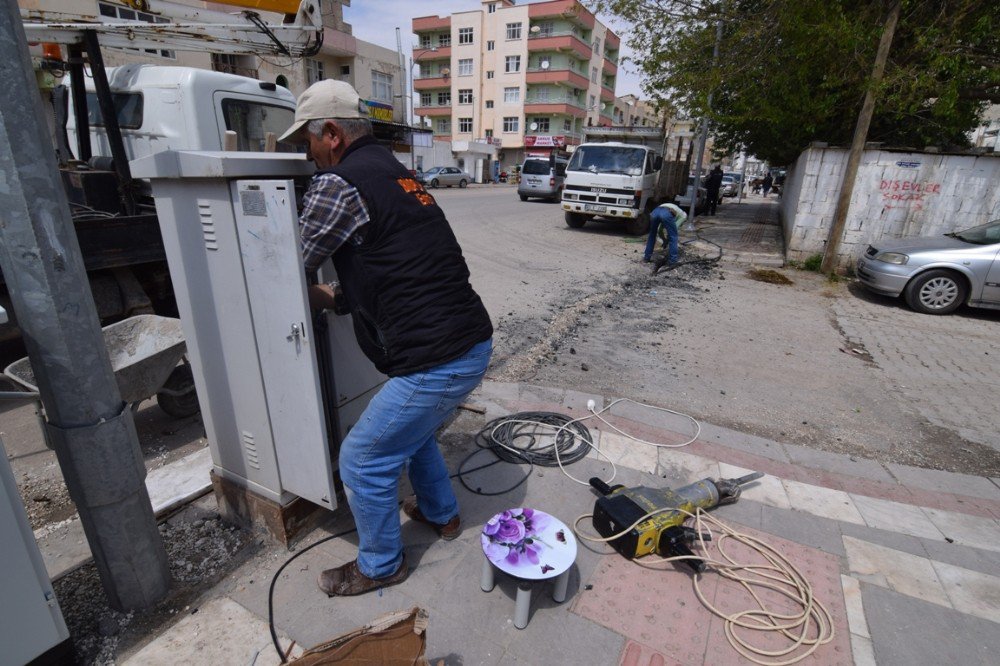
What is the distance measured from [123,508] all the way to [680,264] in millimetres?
9965

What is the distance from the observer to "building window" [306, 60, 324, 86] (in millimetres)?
28416

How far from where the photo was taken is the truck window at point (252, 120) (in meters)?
5.98

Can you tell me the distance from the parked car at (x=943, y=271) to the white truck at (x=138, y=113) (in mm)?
8507

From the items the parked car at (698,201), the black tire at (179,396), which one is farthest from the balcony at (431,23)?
the black tire at (179,396)

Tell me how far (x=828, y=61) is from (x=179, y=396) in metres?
11.1

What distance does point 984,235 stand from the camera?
7.38 metres

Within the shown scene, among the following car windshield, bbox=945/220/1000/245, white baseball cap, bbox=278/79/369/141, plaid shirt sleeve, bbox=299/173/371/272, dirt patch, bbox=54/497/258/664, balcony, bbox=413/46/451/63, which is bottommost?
dirt patch, bbox=54/497/258/664

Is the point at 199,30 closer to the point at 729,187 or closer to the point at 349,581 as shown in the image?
the point at 349,581

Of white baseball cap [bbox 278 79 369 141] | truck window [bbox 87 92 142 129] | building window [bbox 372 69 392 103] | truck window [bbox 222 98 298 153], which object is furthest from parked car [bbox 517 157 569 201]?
white baseball cap [bbox 278 79 369 141]

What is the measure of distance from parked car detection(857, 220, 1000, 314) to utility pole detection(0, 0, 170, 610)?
9.35 meters

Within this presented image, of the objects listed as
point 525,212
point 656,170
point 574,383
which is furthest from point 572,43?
point 574,383

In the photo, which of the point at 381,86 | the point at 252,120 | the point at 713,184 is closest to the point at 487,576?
the point at 252,120

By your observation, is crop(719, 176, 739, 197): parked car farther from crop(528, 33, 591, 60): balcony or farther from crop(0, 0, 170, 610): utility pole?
crop(0, 0, 170, 610): utility pole

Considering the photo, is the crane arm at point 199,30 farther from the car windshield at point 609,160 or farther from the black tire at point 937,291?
the black tire at point 937,291
